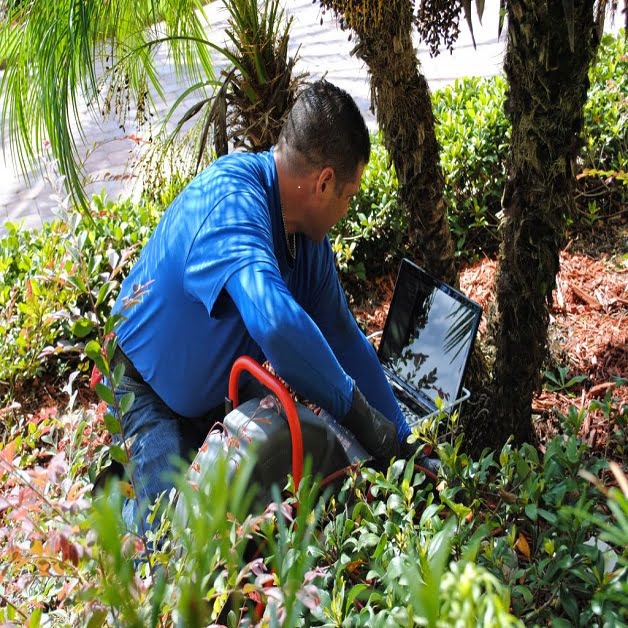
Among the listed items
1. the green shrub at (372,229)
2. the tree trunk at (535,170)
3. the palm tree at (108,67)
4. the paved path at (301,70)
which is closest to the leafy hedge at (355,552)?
the tree trunk at (535,170)

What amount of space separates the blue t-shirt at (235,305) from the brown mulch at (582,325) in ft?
2.32

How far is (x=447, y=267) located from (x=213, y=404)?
128cm

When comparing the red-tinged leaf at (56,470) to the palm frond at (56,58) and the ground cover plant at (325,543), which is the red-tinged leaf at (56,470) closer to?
the ground cover plant at (325,543)

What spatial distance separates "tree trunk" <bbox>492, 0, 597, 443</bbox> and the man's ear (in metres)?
0.64

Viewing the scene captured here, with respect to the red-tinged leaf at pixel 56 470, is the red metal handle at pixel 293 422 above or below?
below

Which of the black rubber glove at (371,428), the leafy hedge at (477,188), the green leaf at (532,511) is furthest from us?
the leafy hedge at (477,188)

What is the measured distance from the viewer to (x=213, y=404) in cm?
293

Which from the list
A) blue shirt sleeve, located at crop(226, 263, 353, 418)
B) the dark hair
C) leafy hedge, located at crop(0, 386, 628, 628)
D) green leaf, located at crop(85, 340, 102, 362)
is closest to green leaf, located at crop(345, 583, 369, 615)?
leafy hedge, located at crop(0, 386, 628, 628)

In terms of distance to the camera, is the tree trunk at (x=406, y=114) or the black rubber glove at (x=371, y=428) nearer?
the black rubber glove at (x=371, y=428)

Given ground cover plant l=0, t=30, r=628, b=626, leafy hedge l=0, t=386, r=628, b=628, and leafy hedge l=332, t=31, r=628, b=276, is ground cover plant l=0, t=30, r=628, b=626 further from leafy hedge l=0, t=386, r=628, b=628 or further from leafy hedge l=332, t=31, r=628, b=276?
leafy hedge l=332, t=31, r=628, b=276

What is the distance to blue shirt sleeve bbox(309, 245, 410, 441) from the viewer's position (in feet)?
10.1

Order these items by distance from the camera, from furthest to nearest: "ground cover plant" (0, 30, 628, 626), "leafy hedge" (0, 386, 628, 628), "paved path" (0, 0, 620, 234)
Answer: "paved path" (0, 0, 620, 234), "leafy hedge" (0, 386, 628, 628), "ground cover plant" (0, 30, 628, 626)

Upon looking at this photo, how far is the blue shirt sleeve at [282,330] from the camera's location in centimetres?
223

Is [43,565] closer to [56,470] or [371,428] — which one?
[56,470]
